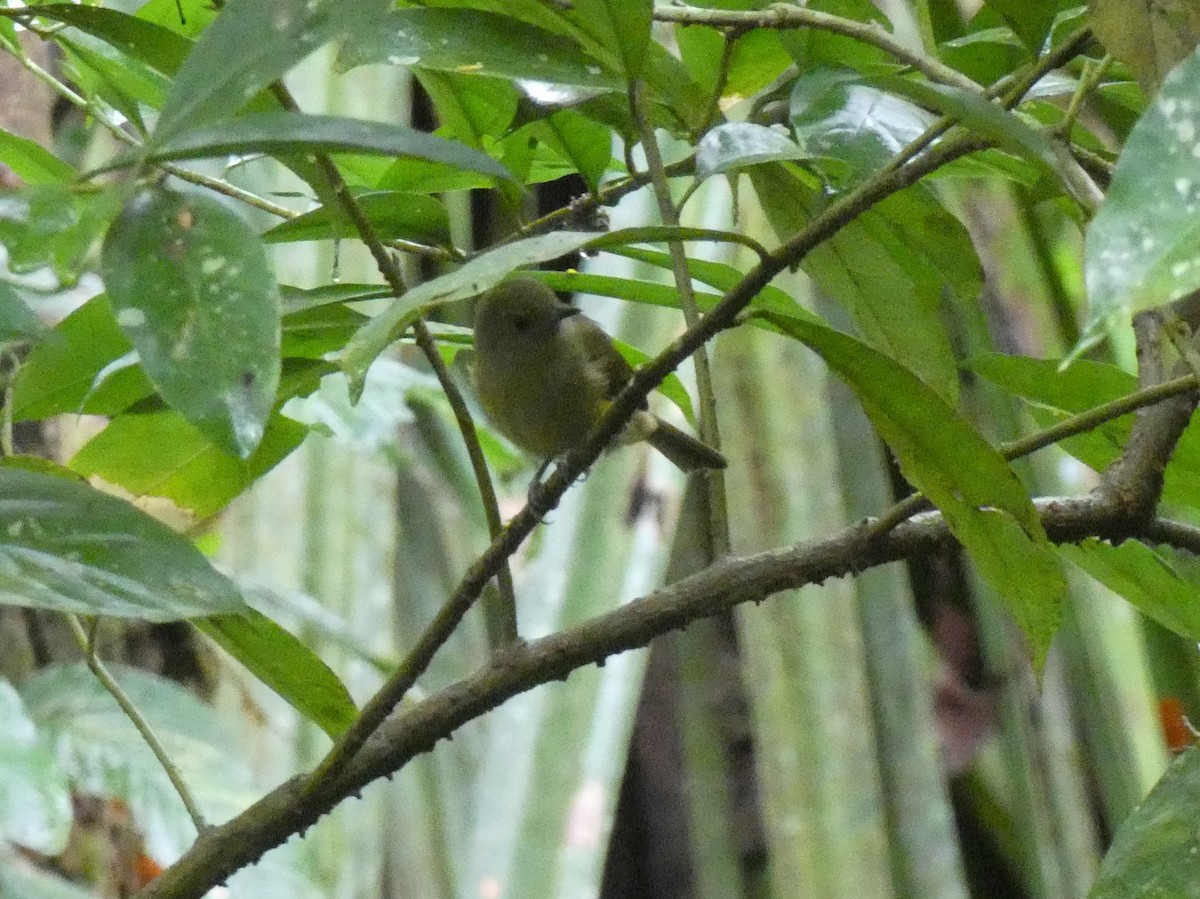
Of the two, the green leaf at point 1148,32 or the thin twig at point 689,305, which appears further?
the thin twig at point 689,305

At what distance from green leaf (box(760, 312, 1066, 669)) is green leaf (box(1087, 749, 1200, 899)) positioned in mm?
88

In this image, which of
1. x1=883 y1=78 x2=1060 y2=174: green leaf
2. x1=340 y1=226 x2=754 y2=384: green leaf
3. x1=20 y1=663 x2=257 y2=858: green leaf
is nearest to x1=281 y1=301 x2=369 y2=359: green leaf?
x1=340 y1=226 x2=754 y2=384: green leaf

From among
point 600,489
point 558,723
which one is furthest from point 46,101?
point 558,723

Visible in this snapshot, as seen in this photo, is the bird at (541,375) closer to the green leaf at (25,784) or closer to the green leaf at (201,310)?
the green leaf at (25,784)

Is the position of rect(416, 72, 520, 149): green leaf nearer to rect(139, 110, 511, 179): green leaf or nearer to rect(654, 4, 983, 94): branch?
rect(654, 4, 983, 94): branch

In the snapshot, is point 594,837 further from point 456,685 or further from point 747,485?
point 456,685

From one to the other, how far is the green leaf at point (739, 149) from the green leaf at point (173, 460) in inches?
13.9

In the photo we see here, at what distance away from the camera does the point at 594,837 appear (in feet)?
6.45

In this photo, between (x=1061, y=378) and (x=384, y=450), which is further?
(x=384, y=450)

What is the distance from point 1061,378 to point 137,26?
49 centimetres

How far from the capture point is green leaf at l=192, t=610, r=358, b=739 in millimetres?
738

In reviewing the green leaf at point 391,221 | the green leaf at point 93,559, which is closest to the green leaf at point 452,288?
the green leaf at point 93,559

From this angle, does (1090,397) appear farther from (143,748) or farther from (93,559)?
(143,748)

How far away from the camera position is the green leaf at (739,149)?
55 centimetres
